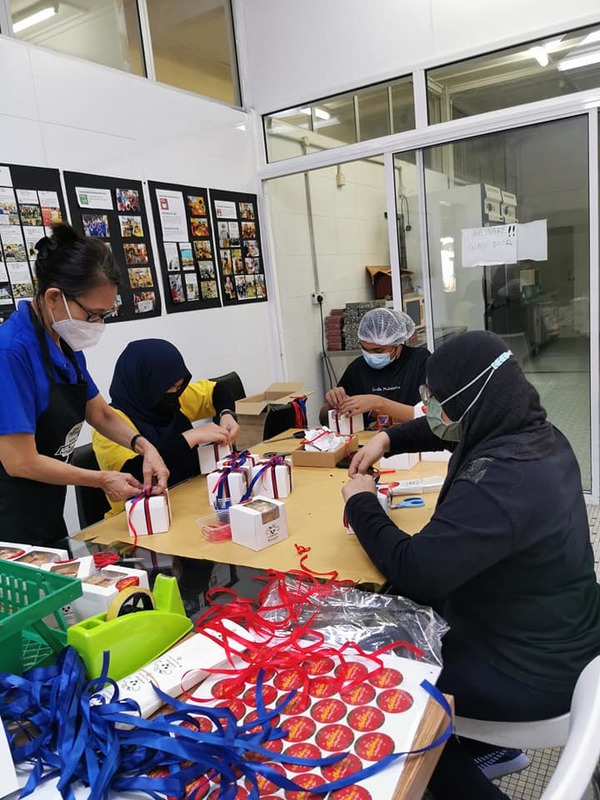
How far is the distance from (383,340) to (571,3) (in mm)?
1989

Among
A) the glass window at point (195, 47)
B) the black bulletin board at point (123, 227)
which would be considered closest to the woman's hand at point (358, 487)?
the black bulletin board at point (123, 227)

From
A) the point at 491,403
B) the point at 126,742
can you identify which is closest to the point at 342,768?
the point at 126,742

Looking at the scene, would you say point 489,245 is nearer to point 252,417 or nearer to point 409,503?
point 252,417

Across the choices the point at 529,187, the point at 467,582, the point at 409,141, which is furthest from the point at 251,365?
the point at 467,582

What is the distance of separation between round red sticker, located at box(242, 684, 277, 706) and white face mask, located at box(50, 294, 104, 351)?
117 centimetres

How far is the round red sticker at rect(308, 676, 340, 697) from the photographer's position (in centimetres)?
87

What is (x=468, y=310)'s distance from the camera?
11.9 ft

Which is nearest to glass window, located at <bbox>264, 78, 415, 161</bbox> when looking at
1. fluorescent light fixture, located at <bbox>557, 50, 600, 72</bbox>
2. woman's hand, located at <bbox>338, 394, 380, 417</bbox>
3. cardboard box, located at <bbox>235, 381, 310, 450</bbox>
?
fluorescent light fixture, located at <bbox>557, 50, 600, 72</bbox>

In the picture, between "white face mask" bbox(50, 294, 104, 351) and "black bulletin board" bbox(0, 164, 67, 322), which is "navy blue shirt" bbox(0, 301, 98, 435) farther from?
"black bulletin board" bbox(0, 164, 67, 322)

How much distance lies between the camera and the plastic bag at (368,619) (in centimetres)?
101

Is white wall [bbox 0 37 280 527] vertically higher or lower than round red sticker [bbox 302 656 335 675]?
higher

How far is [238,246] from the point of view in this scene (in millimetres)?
4004

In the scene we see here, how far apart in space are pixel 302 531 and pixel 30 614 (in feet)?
2.64

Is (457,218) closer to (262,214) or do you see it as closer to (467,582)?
(262,214)
